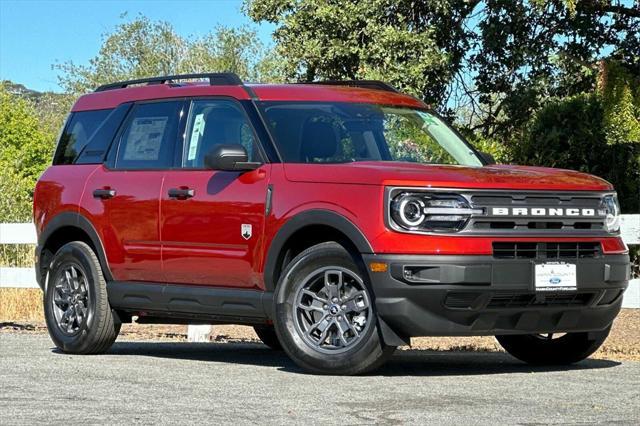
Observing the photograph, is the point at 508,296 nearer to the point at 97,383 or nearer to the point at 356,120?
the point at 356,120

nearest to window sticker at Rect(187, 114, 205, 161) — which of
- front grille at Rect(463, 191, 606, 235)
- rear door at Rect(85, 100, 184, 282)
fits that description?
rear door at Rect(85, 100, 184, 282)

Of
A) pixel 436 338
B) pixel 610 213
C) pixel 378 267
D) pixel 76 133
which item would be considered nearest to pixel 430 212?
pixel 378 267

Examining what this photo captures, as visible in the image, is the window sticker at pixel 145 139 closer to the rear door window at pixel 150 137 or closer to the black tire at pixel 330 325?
the rear door window at pixel 150 137

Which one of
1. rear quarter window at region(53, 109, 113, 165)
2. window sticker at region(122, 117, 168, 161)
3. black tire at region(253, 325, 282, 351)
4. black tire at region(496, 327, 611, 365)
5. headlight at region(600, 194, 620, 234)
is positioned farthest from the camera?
black tire at region(253, 325, 282, 351)

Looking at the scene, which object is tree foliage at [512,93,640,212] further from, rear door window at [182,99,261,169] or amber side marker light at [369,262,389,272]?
amber side marker light at [369,262,389,272]

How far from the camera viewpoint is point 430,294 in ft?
27.5

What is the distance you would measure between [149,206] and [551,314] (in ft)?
9.72

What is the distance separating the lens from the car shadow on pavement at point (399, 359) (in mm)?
9359

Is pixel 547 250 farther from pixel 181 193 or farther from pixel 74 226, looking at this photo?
pixel 74 226

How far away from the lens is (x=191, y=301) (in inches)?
384

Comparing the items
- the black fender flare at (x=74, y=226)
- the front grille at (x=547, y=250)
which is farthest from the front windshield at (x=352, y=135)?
the black fender flare at (x=74, y=226)

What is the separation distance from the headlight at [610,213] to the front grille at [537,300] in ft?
1.62

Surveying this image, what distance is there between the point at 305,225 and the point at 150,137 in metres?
2.04

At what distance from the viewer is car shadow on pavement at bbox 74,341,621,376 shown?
9.36m
